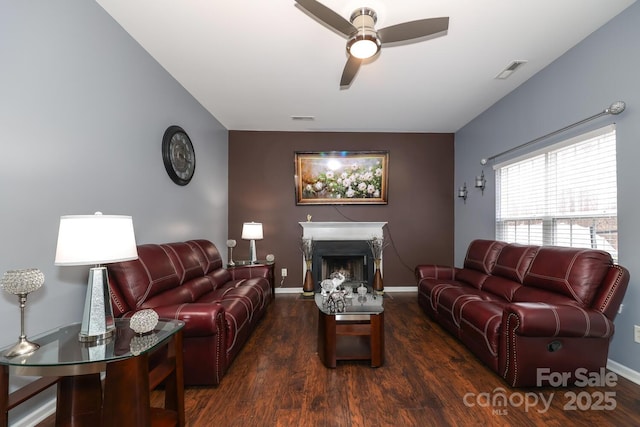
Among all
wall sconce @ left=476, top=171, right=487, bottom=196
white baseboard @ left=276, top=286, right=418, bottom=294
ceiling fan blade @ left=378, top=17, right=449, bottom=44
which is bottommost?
white baseboard @ left=276, top=286, right=418, bottom=294

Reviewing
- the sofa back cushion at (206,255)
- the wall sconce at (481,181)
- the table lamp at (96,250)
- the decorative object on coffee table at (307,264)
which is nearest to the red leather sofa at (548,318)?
the wall sconce at (481,181)

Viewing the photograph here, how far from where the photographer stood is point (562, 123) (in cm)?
289

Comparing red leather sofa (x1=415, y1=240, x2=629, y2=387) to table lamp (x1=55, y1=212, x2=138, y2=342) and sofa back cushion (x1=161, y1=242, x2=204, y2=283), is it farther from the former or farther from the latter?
sofa back cushion (x1=161, y1=242, x2=204, y2=283)

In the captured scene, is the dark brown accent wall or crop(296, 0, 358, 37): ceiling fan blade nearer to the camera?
crop(296, 0, 358, 37): ceiling fan blade

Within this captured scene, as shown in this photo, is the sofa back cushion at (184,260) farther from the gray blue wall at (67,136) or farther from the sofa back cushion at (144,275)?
the gray blue wall at (67,136)

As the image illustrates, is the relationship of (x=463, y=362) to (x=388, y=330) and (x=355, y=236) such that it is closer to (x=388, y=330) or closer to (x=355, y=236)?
(x=388, y=330)

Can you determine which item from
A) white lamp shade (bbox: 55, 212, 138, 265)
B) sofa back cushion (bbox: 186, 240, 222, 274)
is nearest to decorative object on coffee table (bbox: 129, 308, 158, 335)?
white lamp shade (bbox: 55, 212, 138, 265)

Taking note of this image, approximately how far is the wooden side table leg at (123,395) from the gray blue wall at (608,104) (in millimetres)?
3343

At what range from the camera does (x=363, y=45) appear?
2127 millimetres

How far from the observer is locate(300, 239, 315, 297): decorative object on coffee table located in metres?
4.74

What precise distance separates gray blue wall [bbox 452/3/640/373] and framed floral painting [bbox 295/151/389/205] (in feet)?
6.24

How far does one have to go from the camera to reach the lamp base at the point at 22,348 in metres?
1.31

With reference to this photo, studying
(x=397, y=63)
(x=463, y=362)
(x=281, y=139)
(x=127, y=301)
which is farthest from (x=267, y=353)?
(x=281, y=139)

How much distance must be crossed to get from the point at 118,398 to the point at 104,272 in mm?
629
